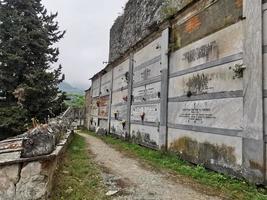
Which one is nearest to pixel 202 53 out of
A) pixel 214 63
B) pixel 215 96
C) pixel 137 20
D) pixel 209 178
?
pixel 214 63

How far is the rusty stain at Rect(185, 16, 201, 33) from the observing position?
7581mm

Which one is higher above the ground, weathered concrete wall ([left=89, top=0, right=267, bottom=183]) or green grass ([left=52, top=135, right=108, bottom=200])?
weathered concrete wall ([left=89, top=0, right=267, bottom=183])

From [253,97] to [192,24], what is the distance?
3.27 meters

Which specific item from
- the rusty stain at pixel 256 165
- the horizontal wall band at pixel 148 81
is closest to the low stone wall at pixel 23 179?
the rusty stain at pixel 256 165

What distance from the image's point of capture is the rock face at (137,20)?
11.4 metres

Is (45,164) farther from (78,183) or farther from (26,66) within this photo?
(26,66)

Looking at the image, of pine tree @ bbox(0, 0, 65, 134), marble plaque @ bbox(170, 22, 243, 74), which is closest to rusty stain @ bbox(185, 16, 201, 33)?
marble plaque @ bbox(170, 22, 243, 74)

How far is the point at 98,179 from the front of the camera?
5613mm

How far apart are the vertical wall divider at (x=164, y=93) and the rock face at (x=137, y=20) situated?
1151mm

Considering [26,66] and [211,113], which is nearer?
[211,113]

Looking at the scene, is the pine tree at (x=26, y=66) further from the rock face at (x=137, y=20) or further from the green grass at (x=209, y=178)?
the green grass at (x=209, y=178)

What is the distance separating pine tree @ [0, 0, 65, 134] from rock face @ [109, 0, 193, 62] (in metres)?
4.35

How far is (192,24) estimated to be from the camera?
7.86 m

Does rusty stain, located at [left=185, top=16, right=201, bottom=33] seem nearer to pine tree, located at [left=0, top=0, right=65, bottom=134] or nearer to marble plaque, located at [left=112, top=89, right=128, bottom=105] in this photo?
marble plaque, located at [left=112, top=89, right=128, bottom=105]
